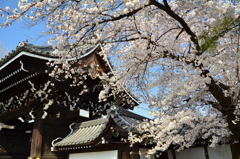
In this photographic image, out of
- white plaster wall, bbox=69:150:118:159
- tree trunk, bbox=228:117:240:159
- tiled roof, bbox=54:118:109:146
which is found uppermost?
tiled roof, bbox=54:118:109:146

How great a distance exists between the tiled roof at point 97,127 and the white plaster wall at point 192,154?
6.72 ft

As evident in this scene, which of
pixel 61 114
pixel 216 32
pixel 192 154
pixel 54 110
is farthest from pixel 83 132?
pixel 216 32

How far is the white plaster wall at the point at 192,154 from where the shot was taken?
6481 millimetres

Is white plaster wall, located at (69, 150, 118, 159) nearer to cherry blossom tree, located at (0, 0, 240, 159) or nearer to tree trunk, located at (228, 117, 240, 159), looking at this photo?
cherry blossom tree, located at (0, 0, 240, 159)

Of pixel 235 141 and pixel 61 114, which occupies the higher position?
pixel 61 114

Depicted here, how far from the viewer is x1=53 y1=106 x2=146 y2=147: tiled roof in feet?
15.3

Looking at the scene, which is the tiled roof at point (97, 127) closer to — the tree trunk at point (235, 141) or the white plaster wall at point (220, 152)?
the tree trunk at point (235, 141)

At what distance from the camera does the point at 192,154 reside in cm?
666

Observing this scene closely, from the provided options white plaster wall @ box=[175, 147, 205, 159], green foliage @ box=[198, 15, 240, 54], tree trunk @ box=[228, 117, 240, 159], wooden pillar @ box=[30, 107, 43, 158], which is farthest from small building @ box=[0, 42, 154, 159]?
green foliage @ box=[198, 15, 240, 54]

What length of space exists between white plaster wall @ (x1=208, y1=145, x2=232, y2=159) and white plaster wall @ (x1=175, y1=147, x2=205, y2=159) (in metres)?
0.27

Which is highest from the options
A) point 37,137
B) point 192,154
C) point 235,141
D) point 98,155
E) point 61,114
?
point 61,114

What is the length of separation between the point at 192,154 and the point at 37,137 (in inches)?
208

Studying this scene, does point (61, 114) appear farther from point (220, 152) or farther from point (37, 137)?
point (220, 152)

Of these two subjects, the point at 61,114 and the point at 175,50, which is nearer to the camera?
the point at 175,50
